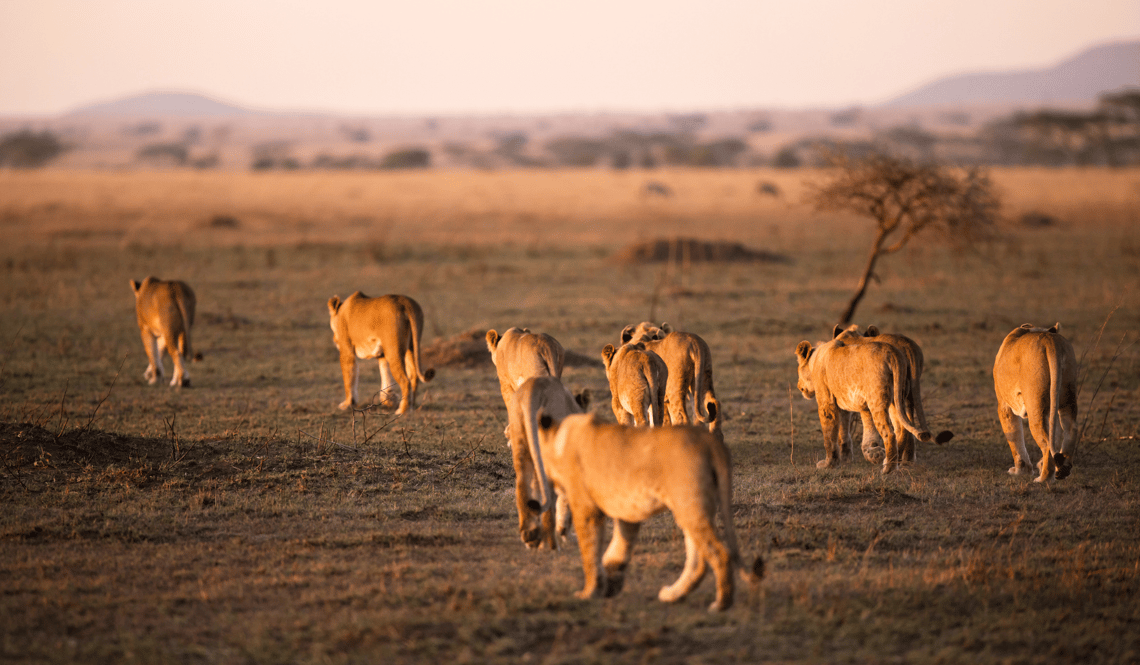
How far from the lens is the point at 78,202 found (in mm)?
46844

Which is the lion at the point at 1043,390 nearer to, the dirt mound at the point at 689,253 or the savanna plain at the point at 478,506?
the savanna plain at the point at 478,506

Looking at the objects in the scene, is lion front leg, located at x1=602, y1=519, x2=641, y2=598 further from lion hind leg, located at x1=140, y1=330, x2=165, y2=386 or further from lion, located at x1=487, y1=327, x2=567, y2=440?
lion hind leg, located at x1=140, y1=330, x2=165, y2=386

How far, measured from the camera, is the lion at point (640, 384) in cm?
925

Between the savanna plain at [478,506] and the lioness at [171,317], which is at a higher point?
the lioness at [171,317]

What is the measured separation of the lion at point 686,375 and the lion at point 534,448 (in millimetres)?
2948

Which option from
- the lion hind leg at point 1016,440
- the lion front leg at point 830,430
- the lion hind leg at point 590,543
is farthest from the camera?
the lion front leg at point 830,430

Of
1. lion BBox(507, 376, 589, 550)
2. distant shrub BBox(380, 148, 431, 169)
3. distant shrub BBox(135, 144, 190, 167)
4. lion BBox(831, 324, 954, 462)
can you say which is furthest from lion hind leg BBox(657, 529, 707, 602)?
distant shrub BBox(135, 144, 190, 167)

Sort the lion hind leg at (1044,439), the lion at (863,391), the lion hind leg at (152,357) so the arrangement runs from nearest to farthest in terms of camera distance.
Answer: the lion hind leg at (1044,439)
the lion at (863,391)
the lion hind leg at (152,357)

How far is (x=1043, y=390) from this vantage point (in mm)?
8797

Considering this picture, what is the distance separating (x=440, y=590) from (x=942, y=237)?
15.8 m

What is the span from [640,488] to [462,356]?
10.1m

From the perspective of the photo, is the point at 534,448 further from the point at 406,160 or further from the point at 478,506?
the point at 406,160

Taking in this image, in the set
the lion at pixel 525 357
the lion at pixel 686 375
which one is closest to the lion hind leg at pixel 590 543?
the lion at pixel 525 357

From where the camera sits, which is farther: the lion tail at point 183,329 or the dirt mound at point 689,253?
the dirt mound at point 689,253
